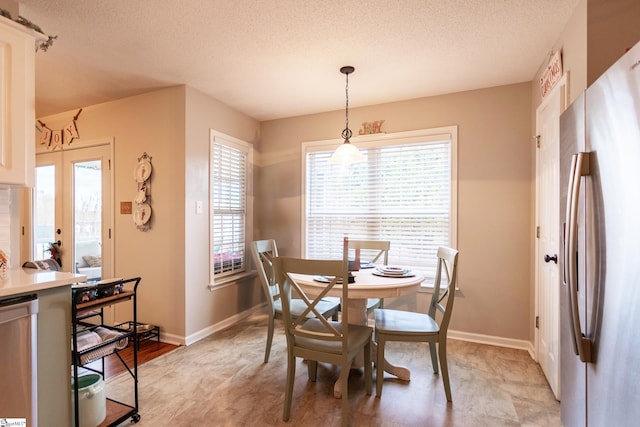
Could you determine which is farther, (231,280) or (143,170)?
(231,280)

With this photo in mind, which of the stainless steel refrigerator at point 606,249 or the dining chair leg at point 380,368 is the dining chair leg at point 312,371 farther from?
the stainless steel refrigerator at point 606,249

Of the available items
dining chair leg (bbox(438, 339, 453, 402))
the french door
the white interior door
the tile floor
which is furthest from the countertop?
the white interior door

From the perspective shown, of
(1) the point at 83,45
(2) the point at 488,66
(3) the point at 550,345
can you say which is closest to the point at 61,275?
(1) the point at 83,45

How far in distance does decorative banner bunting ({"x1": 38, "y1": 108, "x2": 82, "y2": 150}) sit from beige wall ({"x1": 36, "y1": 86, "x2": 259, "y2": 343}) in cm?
48

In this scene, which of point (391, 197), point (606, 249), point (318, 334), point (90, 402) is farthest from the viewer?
point (391, 197)

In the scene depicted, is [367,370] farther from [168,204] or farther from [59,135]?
[59,135]

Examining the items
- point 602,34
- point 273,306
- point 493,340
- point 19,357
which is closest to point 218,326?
point 273,306

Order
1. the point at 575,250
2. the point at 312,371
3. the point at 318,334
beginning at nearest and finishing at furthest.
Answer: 1. the point at 575,250
2. the point at 318,334
3. the point at 312,371

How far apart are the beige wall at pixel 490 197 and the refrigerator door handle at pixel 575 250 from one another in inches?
75.8

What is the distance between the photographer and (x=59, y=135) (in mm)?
3719

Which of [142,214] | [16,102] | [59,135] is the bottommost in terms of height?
[142,214]

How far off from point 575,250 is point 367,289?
3.60 ft

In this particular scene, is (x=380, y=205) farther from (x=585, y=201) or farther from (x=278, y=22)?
(x=585, y=201)

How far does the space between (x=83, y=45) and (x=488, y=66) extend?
3.20 meters
